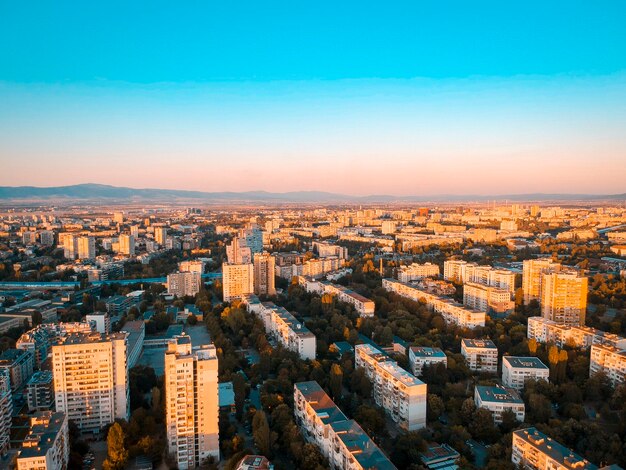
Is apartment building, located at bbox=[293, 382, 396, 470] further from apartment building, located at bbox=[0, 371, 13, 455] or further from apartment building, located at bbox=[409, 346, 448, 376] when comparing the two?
apartment building, located at bbox=[0, 371, 13, 455]

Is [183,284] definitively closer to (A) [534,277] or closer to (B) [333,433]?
(A) [534,277]

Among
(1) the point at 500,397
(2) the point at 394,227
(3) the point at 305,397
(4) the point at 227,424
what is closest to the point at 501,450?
(1) the point at 500,397

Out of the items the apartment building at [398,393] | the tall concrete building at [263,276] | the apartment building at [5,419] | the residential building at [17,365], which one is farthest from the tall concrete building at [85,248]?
the apartment building at [398,393]

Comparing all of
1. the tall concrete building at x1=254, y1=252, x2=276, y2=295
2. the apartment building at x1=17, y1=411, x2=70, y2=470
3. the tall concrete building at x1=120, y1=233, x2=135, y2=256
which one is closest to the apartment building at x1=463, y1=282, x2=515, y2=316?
the tall concrete building at x1=254, y1=252, x2=276, y2=295

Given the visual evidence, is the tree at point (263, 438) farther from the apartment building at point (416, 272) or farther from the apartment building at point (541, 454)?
the apartment building at point (416, 272)

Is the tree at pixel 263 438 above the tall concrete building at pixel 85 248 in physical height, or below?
below
